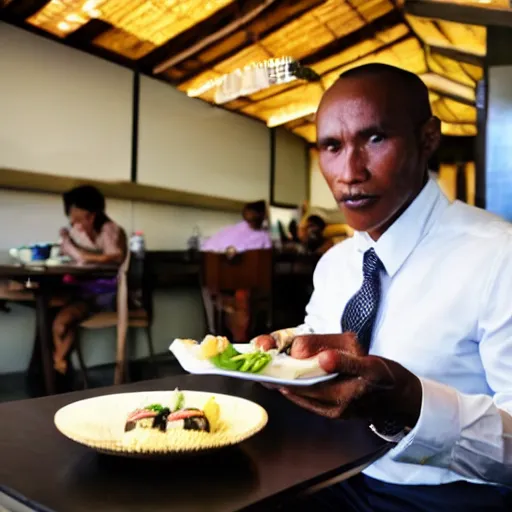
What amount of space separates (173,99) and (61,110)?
133cm

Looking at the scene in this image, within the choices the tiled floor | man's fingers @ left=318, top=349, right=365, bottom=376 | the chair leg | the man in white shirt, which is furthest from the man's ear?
the chair leg

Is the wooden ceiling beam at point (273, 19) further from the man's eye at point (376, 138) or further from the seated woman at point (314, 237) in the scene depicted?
the man's eye at point (376, 138)

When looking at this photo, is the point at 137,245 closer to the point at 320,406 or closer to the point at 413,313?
the point at 413,313

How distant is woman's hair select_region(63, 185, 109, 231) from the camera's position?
4262 millimetres

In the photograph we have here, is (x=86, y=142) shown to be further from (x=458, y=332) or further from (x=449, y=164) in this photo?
(x=449, y=164)

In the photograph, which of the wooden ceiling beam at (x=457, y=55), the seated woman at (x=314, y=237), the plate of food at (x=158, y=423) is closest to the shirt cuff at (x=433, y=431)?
the plate of food at (x=158, y=423)

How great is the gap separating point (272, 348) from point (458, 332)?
345 mm

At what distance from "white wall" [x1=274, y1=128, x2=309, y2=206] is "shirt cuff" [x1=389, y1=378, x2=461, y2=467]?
21.8 feet

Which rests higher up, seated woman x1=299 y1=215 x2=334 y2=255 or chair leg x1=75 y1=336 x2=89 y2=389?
seated woman x1=299 y1=215 x2=334 y2=255

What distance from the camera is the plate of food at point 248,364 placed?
0.73 metres

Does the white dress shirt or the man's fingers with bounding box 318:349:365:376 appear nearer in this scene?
the man's fingers with bounding box 318:349:365:376

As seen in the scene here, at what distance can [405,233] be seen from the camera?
3.76 ft

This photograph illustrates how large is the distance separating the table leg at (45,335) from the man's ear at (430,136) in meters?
2.74

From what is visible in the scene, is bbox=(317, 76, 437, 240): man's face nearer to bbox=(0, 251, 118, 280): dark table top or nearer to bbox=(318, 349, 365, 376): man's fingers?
bbox=(318, 349, 365, 376): man's fingers
